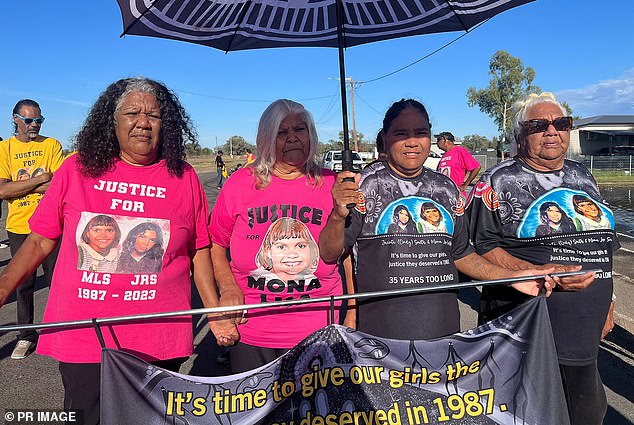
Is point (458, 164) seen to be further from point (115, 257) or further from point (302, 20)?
point (115, 257)

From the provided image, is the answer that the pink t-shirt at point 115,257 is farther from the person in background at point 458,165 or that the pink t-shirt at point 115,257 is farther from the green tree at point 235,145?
the green tree at point 235,145

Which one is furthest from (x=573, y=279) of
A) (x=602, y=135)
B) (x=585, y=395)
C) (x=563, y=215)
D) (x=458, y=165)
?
(x=602, y=135)

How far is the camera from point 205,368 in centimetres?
424

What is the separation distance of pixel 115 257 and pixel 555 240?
219 centimetres

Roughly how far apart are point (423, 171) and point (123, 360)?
1.73 m

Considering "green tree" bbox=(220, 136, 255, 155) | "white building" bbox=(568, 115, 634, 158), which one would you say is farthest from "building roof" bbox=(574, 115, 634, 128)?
"green tree" bbox=(220, 136, 255, 155)

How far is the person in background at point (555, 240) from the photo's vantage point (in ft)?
7.79

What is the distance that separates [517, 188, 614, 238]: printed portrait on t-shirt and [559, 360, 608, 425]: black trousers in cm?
72

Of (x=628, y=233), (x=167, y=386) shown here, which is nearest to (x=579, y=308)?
(x=167, y=386)

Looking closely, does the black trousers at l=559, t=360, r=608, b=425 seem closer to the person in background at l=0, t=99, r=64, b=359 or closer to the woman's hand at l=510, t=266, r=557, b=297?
the woman's hand at l=510, t=266, r=557, b=297

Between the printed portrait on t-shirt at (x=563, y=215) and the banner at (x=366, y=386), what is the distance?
0.49 meters

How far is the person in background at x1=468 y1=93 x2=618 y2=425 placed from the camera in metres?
2.38

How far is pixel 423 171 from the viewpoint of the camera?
2.51 meters

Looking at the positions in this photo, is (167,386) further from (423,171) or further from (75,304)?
(423,171)
